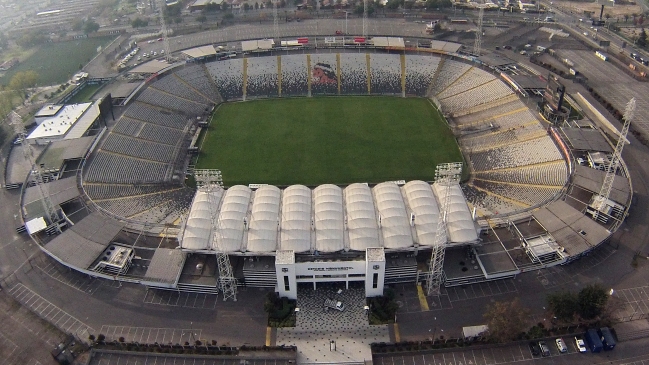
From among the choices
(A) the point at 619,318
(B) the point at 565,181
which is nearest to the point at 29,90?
(B) the point at 565,181

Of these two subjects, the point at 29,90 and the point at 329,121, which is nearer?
the point at 329,121

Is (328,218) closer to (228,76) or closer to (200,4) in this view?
(228,76)

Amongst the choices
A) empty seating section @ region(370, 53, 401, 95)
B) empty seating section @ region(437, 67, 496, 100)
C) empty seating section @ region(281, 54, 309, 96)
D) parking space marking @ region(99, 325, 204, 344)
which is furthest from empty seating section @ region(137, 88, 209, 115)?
parking space marking @ region(99, 325, 204, 344)

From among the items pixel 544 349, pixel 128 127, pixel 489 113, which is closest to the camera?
pixel 544 349

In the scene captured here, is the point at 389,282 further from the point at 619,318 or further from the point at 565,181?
the point at 565,181

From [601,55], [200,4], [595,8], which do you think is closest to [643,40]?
[601,55]

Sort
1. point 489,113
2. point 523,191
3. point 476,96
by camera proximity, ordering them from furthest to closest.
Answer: point 476,96 < point 489,113 < point 523,191

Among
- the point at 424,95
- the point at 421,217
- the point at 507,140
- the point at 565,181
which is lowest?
the point at 421,217
